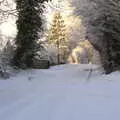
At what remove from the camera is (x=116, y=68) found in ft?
65.3

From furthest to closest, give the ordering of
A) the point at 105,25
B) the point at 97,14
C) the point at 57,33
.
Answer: the point at 57,33
the point at 97,14
the point at 105,25

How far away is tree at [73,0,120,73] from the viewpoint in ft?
63.8

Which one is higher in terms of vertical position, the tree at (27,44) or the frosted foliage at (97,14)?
the frosted foliage at (97,14)

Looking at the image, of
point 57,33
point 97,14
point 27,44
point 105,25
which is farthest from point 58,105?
point 57,33

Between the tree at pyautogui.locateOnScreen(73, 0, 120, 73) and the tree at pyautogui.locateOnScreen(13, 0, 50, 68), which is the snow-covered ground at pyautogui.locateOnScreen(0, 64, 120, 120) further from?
the tree at pyautogui.locateOnScreen(13, 0, 50, 68)

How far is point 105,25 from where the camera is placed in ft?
64.7

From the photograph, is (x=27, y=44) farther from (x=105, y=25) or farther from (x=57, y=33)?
(x=57, y=33)

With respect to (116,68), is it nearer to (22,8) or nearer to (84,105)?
A: (22,8)

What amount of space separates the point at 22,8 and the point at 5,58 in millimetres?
9795

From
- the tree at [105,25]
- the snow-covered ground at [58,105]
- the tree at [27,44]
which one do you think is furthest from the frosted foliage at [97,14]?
the snow-covered ground at [58,105]

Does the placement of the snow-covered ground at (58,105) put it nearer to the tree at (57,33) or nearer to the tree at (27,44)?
the tree at (27,44)

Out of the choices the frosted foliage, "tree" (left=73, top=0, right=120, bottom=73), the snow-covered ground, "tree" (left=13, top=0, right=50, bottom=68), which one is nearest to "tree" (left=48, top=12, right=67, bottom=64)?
"tree" (left=13, top=0, right=50, bottom=68)

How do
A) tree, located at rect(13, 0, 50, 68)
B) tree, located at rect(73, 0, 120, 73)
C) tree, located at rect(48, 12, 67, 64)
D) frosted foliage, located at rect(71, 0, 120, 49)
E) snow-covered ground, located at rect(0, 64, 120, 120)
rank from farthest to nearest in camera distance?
tree, located at rect(48, 12, 67, 64) → tree, located at rect(13, 0, 50, 68) → tree, located at rect(73, 0, 120, 73) → frosted foliage, located at rect(71, 0, 120, 49) → snow-covered ground, located at rect(0, 64, 120, 120)

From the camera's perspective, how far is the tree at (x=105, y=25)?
63.8 ft
